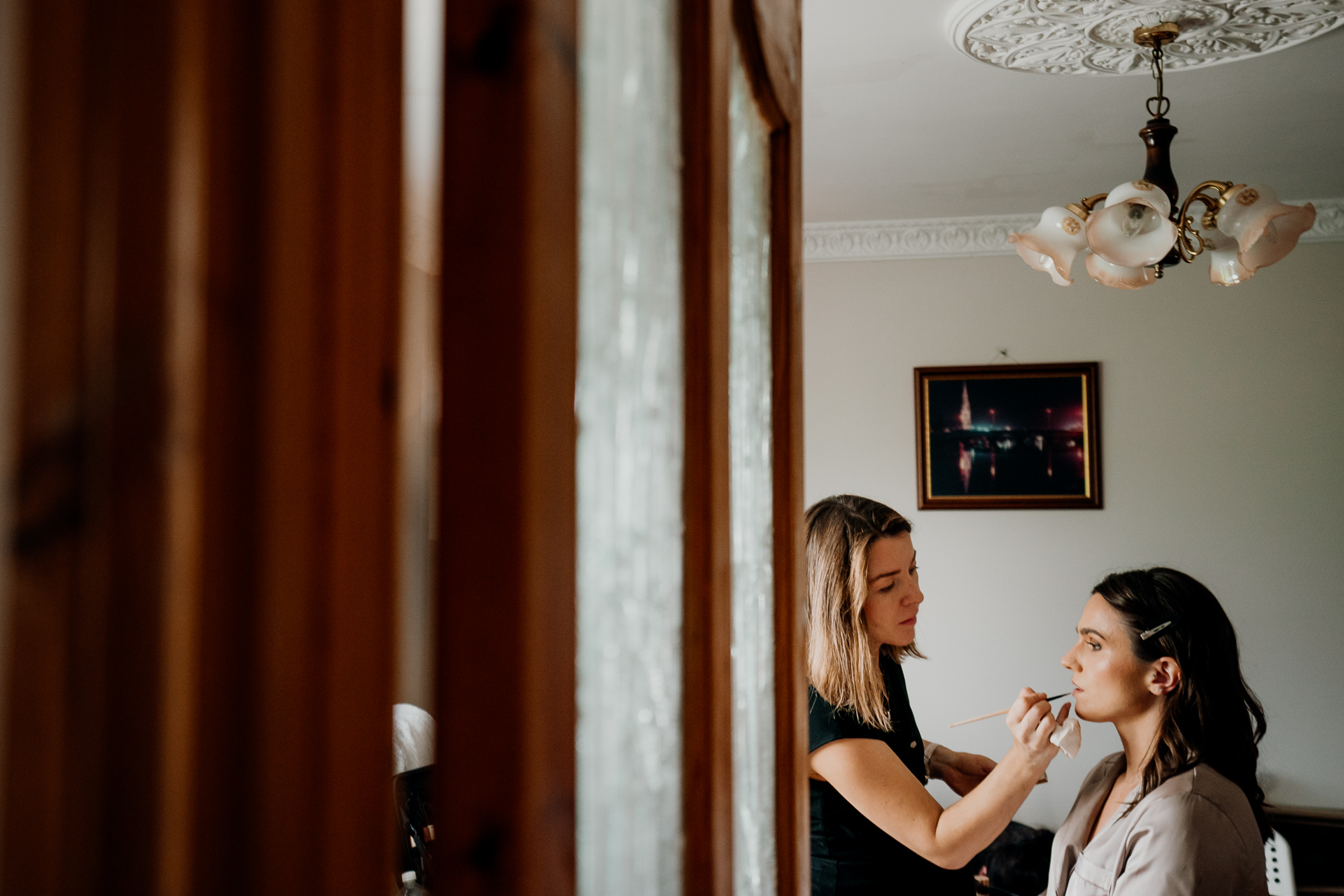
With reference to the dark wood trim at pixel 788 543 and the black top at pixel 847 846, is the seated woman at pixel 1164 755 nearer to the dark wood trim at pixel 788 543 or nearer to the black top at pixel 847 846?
the black top at pixel 847 846

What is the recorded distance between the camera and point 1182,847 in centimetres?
159

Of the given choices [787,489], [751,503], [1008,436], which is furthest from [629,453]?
[1008,436]

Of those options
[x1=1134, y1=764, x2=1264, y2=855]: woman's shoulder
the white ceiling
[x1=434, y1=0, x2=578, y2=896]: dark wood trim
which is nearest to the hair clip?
[x1=1134, y1=764, x2=1264, y2=855]: woman's shoulder

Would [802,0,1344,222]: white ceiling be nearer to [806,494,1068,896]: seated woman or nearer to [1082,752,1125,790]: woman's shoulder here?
[806,494,1068,896]: seated woman

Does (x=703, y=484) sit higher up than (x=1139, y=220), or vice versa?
(x=1139, y=220)

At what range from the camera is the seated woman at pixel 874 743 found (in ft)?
4.82

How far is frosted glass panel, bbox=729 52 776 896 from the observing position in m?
0.72

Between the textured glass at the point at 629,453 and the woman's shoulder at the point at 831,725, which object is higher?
the textured glass at the point at 629,453

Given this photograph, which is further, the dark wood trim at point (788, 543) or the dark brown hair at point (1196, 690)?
the dark brown hair at point (1196, 690)

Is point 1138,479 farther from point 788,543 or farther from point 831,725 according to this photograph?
point 788,543

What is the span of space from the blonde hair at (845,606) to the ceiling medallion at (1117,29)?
1.36 meters

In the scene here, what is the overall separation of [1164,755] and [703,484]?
5.36ft

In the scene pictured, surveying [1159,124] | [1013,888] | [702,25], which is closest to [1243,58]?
[1159,124]

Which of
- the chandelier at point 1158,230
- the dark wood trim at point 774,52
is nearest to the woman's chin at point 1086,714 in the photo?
the chandelier at point 1158,230
